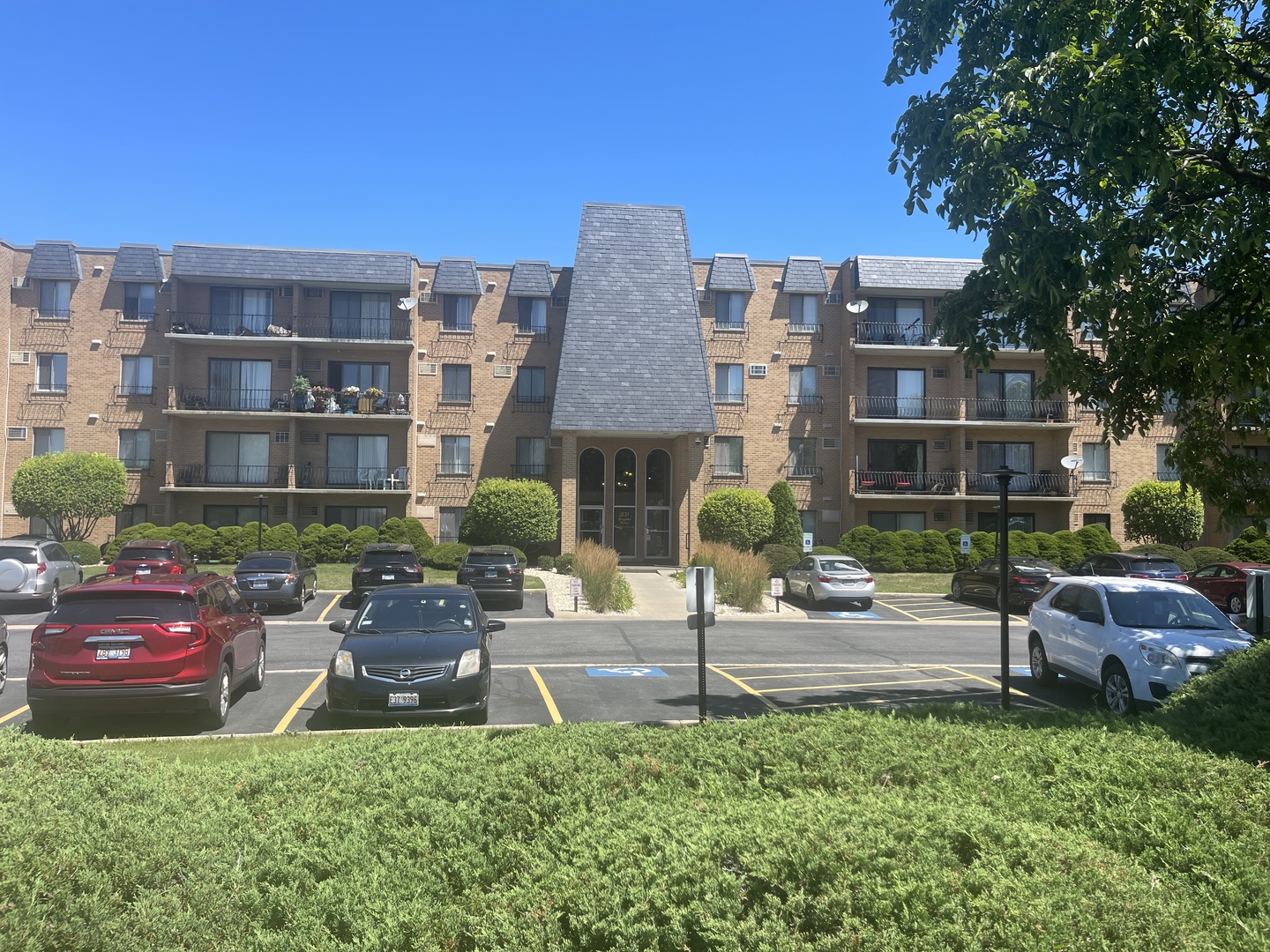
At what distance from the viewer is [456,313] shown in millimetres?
39750

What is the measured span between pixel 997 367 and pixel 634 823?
40.0 metres

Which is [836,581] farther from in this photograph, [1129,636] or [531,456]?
[531,456]

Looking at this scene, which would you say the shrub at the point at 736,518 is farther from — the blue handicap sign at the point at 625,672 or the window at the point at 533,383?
the blue handicap sign at the point at 625,672

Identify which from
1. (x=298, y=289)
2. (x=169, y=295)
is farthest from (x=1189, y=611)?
(x=169, y=295)

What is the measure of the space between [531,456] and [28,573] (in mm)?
20130

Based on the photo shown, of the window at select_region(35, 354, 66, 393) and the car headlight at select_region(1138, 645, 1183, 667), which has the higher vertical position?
the window at select_region(35, 354, 66, 393)

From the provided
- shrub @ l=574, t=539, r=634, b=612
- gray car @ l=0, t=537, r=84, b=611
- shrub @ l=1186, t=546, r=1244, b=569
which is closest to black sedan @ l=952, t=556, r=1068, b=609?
shrub @ l=1186, t=546, r=1244, b=569

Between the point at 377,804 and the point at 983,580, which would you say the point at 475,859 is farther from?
the point at 983,580

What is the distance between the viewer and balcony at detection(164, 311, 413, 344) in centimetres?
3800

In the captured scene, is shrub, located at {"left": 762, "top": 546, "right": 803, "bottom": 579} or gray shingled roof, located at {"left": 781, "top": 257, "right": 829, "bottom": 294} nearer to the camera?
shrub, located at {"left": 762, "top": 546, "right": 803, "bottom": 579}

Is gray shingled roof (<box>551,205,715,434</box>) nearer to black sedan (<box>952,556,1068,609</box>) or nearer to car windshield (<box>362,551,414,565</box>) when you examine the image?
car windshield (<box>362,551,414,565</box>)

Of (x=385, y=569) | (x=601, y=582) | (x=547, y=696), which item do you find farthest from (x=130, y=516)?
(x=547, y=696)

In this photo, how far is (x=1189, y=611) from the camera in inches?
498

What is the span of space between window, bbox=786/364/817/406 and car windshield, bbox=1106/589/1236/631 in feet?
91.2
